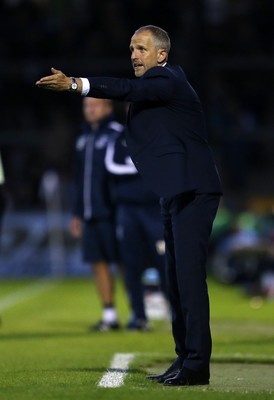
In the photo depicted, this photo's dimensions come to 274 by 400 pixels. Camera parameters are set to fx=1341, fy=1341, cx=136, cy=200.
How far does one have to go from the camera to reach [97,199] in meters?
13.1

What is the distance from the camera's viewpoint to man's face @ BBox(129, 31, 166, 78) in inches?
292

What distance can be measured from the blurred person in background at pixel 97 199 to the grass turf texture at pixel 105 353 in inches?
23.3

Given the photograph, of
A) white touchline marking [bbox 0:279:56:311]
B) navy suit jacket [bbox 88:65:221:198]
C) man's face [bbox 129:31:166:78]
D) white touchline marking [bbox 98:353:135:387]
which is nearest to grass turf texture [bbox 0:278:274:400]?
white touchline marking [bbox 98:353:135:387]

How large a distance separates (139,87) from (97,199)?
5.97 meters

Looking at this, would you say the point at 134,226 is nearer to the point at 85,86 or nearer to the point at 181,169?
the point at 181,169

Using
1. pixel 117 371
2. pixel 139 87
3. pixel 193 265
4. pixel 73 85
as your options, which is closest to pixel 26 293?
pixel 117 371

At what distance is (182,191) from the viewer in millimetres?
7352

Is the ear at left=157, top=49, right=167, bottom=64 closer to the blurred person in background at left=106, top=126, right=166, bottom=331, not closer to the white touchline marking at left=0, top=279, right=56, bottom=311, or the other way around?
the blurred person in background at left=106, top=126, right=166, bottom=331

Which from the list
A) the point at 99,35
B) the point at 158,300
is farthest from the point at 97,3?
the point at 158,300

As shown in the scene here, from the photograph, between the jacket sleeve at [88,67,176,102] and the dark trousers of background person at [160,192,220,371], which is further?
the dark trousers of background person at [160,192,220,371]

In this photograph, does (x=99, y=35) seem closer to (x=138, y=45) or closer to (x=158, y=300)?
(x=158, y=300)

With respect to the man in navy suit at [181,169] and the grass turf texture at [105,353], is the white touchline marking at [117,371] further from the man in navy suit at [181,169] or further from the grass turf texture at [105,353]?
the man in navy suit at [181,169]

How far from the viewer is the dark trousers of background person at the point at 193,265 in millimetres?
7355

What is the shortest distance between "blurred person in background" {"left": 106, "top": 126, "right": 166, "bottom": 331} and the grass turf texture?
0.38m
